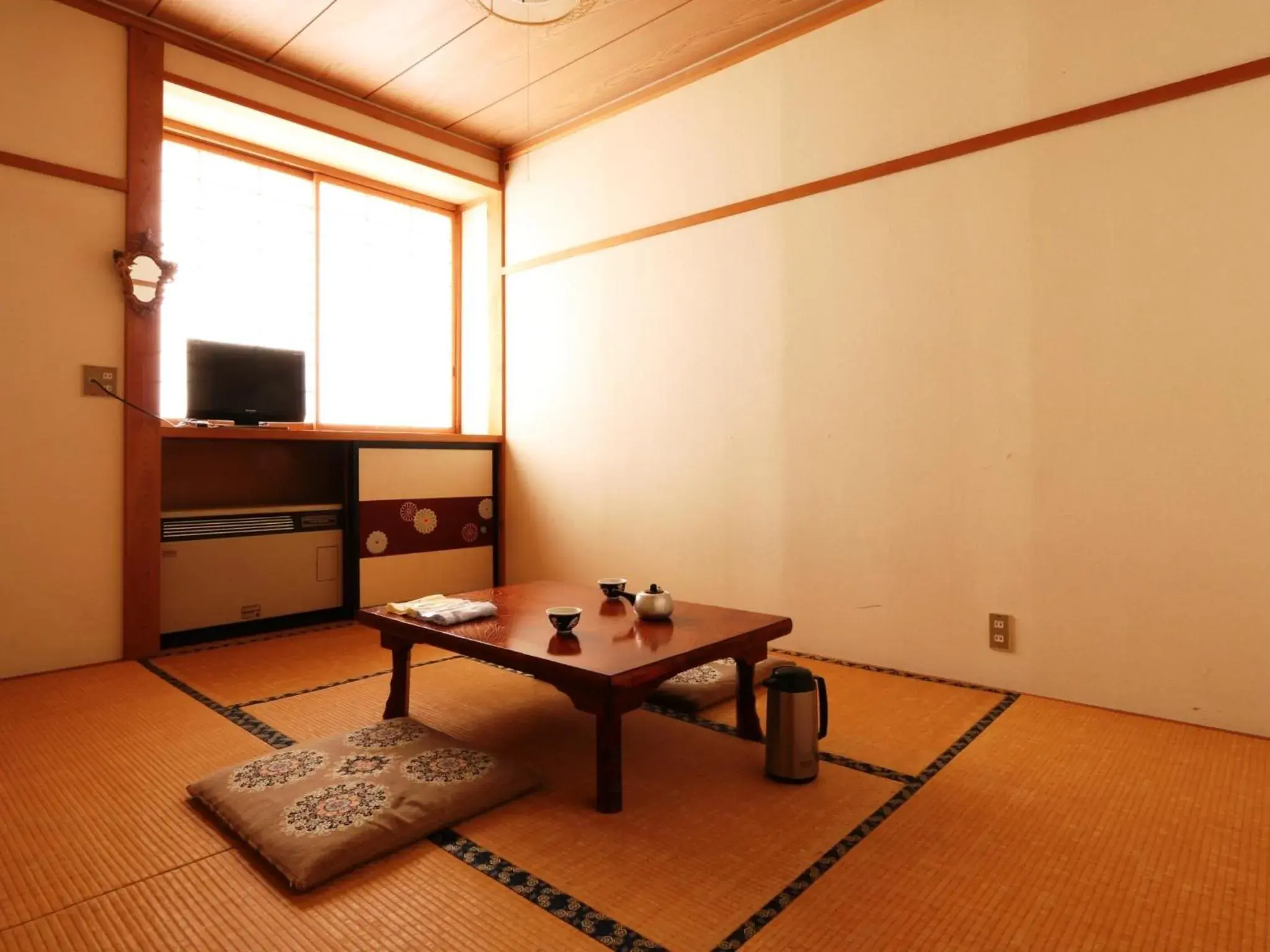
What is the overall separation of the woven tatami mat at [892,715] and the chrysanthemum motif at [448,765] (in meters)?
0.86

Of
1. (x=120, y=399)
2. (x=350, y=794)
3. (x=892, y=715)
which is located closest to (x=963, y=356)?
(x=892, y=715)

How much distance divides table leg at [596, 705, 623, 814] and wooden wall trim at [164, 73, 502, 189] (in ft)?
11.8

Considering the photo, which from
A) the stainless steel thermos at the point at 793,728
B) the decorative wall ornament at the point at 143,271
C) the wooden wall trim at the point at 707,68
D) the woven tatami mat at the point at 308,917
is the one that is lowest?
the woven tatami mat at the point at 308,917

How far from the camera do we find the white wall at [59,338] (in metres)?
3.04

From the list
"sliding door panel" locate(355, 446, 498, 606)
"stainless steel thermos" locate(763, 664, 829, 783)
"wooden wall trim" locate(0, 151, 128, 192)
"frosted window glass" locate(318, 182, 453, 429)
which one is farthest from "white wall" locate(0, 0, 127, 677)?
"stainless steel thermos" locate(763, 664, 829, 783)

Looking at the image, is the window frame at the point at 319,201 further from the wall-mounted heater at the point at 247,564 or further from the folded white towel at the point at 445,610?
the folded white towel at the point at 445,610

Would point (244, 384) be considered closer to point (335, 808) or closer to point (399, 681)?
point (399, 681)

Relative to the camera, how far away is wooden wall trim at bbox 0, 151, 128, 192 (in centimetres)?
304

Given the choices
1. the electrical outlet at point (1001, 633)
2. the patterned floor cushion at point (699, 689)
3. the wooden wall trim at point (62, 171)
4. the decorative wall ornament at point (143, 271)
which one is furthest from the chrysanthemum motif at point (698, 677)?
the wooden wall trim at point (62, 171)

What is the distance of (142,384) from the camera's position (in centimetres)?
337

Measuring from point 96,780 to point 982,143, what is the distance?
3.62 m

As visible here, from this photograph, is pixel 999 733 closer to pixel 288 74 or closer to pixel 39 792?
pixel 39 792

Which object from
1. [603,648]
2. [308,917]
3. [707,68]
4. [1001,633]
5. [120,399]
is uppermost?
[707,68]

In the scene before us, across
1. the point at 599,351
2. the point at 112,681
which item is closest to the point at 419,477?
the point at 599,351
